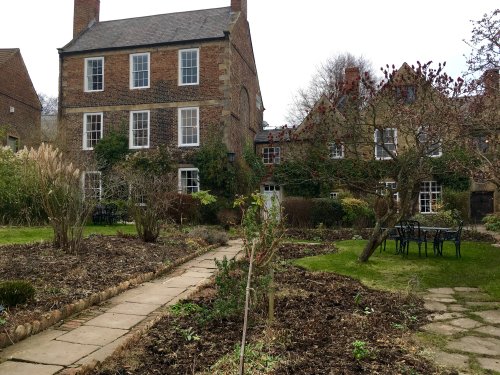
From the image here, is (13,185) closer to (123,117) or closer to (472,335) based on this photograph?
(123,117)

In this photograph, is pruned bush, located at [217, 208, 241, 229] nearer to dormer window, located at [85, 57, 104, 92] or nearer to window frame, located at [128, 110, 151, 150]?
window frame, located at [128, 110, 151, 150]

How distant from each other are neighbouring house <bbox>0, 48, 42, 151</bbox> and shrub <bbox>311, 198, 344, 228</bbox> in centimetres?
1881

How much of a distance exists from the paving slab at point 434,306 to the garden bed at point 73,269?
4.29 metres

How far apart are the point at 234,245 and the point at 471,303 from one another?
7203 mm

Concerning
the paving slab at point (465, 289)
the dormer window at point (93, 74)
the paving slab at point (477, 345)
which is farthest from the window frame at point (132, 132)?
the paving slab at point (477, 345)

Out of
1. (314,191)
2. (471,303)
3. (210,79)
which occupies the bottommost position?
(471,303)

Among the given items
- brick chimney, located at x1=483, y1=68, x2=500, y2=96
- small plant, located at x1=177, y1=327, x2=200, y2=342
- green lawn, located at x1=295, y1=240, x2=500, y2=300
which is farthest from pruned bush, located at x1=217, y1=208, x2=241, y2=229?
small plant, located at x1=177, y1=327, x2=200, y2=342

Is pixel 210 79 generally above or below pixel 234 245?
above

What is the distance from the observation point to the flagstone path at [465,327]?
386cm

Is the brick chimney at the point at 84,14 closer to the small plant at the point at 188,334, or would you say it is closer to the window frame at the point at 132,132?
the window frame at the point at 132,132

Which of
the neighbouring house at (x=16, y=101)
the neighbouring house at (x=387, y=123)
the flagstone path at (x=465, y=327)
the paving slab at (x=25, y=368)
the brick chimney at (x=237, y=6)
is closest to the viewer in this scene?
the paving slab at (x=25, y=368)

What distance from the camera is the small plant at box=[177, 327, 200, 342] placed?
13.8ft

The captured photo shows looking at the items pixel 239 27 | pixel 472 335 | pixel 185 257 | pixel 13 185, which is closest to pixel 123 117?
pixel 239 27

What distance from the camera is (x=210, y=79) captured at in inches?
870
